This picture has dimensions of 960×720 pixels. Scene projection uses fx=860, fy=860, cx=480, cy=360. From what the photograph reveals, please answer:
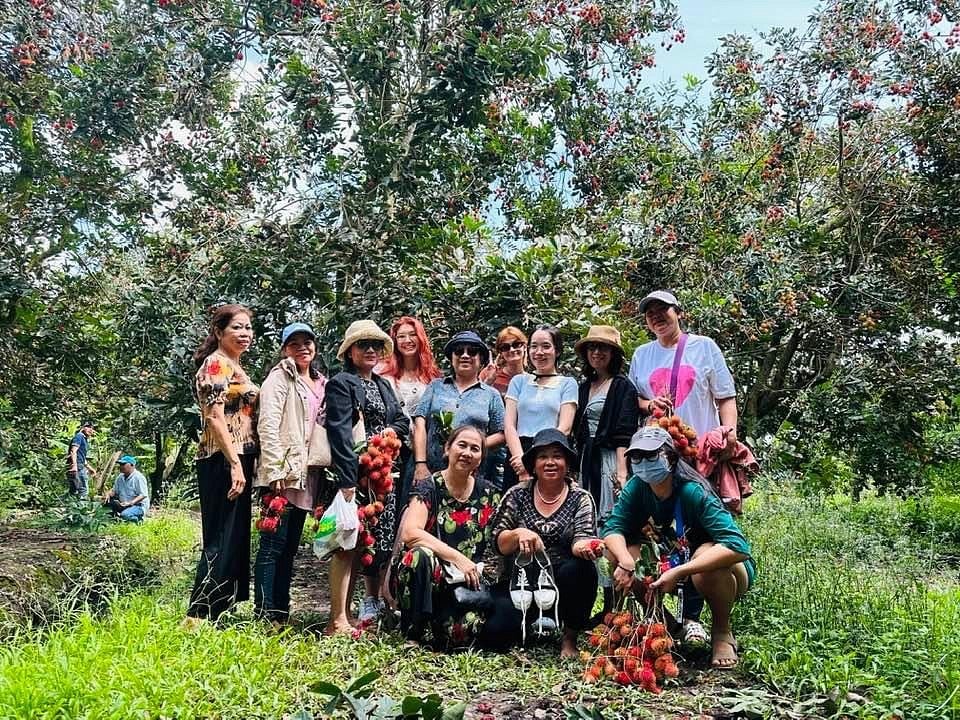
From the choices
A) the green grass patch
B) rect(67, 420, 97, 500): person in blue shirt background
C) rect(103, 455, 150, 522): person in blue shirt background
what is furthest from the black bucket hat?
rect(67, 420, 97, 500): person in blue shirt background

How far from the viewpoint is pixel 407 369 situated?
16.3 feet

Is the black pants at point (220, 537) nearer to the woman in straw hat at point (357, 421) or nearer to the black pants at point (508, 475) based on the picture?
the woman in straw hat at point (357, 421)

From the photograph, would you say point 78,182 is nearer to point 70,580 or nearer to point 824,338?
point 70,580

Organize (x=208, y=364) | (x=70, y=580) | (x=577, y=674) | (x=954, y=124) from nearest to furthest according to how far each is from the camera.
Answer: (x=577, y=674) < (x=208, y=364) < (x=70, y=580) < (x=954, y=124)

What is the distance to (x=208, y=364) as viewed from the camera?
4.28 m

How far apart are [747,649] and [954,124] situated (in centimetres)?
571

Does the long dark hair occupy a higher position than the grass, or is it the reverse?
the long dark hair

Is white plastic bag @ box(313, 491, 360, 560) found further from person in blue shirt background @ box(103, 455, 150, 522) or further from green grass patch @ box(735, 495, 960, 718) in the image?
person in blue shirt background @ box(103, 455, 150, 522)

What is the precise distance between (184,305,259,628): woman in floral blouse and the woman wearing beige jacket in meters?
0.10

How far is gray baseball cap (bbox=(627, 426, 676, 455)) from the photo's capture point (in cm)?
374

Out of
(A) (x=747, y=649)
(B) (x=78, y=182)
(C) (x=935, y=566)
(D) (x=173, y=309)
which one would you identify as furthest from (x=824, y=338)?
(B) (x=78, y=182)

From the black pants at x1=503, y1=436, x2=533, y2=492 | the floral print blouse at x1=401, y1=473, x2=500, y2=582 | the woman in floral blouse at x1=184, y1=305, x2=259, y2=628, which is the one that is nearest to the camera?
the woman in floral blouse at x1=184, y1=305, x2=259, y2=628

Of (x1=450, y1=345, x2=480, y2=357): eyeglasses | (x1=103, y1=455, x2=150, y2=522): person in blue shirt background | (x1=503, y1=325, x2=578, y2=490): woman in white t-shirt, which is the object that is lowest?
(x1=103, y1=455, x2=150, y2=522): person in blue shirt background

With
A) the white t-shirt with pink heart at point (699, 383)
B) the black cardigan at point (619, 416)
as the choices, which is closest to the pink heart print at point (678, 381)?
the white t-shirt with pink heart at point (699, 383)
